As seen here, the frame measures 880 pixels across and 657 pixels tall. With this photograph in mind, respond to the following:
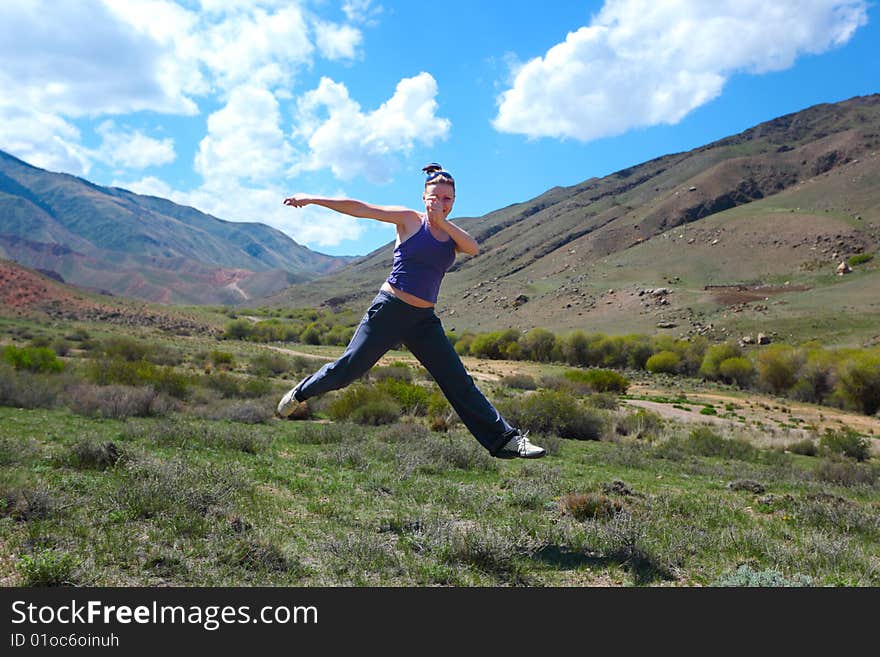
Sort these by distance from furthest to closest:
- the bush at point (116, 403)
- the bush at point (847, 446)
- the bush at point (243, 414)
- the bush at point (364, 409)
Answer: the bush at point (847, 446) → the bush at point (364, 409) → the bush at point (243, 414) → the bush at point (116, 403)

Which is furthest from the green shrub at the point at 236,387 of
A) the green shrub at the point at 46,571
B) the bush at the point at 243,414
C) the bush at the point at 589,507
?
the green shrub at the point at 46,571

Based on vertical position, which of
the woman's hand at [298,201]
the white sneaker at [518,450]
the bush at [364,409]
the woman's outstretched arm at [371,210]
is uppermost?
the woman's hand at [298,201]

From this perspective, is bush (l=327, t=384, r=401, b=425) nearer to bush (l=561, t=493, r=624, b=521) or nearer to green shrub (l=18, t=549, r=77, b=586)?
bush (l=561, t=493, r=624, b=521)

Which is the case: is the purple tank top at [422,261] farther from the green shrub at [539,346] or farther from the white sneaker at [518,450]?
the green shrub at [539,346]

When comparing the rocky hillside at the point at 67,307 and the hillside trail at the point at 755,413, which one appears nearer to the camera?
the hillside trail at the point at 755,413

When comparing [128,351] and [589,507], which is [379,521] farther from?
[128,351]

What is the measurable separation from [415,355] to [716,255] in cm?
9065

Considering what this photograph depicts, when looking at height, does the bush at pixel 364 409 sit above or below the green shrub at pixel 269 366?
below

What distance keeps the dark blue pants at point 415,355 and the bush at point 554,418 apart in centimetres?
1323

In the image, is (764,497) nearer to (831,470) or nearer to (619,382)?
(831,470)

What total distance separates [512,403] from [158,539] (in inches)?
633

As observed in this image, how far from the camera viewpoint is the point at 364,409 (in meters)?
17.0

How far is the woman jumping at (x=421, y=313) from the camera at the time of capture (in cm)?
463

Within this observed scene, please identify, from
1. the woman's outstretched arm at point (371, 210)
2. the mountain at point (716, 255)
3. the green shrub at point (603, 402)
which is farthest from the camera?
the mountain at point (716, 255)
